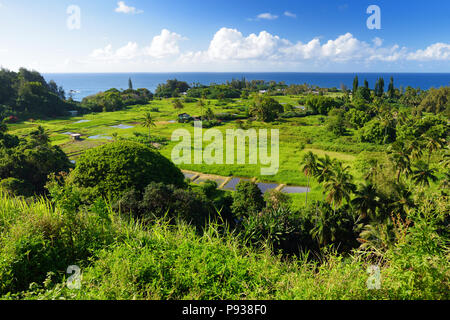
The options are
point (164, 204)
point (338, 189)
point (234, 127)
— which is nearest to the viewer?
point (164, 204)

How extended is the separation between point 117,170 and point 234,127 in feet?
138

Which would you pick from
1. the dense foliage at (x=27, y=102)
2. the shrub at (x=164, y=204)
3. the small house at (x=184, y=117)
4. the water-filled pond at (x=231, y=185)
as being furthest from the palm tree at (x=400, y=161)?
the dense foliage at (x=27, y=102)

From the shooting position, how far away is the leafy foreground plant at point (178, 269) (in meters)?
3.84

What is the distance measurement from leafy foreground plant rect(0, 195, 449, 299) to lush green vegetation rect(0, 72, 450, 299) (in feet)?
0.08

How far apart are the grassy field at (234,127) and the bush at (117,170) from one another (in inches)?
549

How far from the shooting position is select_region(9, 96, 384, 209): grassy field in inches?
1413

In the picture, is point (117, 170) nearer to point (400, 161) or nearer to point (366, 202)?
point (366, 202)

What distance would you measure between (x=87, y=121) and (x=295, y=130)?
5152 cm

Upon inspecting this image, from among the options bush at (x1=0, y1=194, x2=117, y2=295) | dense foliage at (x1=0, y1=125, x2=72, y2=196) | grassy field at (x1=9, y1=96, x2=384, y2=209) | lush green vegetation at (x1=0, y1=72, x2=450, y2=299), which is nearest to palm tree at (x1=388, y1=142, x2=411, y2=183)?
lush green vegetation at (x1=0, y1=72, x2=450, y2=299)

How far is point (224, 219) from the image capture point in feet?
75.3

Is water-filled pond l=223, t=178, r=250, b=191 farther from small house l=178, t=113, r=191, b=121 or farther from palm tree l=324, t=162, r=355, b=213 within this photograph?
small house l=178, t=113, r=191, b=121

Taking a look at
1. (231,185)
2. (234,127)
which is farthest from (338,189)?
(234,127)

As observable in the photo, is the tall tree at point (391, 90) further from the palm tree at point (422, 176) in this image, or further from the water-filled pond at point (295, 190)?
the water-filled pond at point (295, 190)
